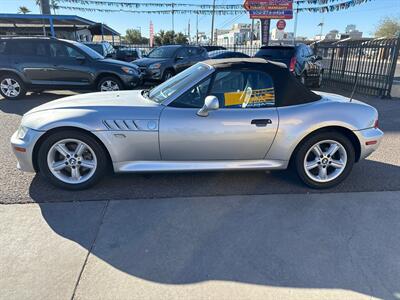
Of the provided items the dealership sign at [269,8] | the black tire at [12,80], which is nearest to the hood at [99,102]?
the black tire at [12,80]

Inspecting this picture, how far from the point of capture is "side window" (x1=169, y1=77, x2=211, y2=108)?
339 centimetres

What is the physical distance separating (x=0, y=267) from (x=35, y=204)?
959mm

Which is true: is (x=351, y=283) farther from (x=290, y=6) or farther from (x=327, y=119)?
(x=290, y=6)

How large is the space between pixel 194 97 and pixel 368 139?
7.03 feet

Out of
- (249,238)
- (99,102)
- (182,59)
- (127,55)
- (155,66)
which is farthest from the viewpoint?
(127,55)

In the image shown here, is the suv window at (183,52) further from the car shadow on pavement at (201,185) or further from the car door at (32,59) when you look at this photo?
the car shadow on pavement at (201,185)

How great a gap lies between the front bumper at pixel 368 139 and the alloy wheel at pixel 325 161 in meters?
0.22

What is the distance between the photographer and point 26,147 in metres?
3.31

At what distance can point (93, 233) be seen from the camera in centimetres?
280

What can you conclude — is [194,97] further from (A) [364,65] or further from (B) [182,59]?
(A) [364,65]

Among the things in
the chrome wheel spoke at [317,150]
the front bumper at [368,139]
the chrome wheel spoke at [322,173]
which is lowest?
the chrome wheel spoke at [322,173]

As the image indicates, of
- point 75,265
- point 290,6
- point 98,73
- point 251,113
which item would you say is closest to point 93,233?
point 75,265

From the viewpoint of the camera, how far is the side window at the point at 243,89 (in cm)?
345

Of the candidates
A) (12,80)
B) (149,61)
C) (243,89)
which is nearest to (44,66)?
(12,80)
